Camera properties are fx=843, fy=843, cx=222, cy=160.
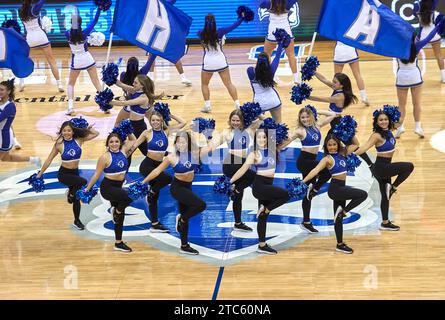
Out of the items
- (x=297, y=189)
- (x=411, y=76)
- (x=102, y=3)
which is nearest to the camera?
(x=297, y=189)

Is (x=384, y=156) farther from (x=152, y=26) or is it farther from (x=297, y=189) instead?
(x=152, y=26)

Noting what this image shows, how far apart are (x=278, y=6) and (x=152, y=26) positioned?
3.79 m

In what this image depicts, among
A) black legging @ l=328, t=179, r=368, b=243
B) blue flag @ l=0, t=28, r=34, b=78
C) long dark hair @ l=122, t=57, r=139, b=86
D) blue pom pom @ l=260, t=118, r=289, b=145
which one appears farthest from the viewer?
blue flag @ l=0, t=28, r=34, b=78

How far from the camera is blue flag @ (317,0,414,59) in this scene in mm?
10336

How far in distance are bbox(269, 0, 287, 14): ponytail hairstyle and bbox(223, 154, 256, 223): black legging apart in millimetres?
5340

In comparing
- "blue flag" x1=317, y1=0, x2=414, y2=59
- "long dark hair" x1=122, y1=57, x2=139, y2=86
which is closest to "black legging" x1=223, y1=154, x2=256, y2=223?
"long dark hair" x1=122, y1=57, x2=139, y2=86

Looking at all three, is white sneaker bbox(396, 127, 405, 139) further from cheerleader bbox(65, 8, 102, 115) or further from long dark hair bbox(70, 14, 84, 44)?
long dark hair bbox(70, 14, 84, 44)

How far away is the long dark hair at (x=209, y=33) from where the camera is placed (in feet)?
41.6

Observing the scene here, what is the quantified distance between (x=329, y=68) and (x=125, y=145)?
740cm

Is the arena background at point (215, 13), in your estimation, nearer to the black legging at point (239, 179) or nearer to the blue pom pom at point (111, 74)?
the blue pom pom at point (111, 74)

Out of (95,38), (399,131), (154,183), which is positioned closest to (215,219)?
(154,183)

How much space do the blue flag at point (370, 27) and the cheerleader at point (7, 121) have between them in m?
4.09

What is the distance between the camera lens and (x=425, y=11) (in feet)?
44.2

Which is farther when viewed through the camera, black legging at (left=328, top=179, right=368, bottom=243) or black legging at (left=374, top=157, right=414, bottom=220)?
black legging at (left=374, top=157, right=414, bottom=220)
